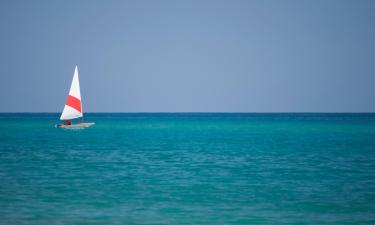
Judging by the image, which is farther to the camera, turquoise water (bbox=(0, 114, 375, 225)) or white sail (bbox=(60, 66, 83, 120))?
white sail (bbox=(60, 66, 83, 120))

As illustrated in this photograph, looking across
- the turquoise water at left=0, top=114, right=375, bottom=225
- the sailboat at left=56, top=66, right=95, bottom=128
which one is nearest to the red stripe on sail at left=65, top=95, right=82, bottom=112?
the sailboat at left=56, top=66, right=95, bottom=128

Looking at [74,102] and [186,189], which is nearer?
[186,189]

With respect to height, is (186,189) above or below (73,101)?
below

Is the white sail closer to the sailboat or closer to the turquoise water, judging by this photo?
the sailboat

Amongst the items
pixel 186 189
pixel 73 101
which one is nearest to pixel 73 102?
pixel 73 101

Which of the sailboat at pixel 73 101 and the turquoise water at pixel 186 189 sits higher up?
the sailboat at pixel 73 101

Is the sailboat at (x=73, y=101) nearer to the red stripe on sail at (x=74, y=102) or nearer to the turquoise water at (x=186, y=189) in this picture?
the red stripe on sail at (x=74, y=102)

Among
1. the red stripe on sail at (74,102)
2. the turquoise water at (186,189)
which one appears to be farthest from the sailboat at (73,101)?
the turquoise water at (186,189)

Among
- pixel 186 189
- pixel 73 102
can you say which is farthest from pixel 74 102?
pixel 186 189

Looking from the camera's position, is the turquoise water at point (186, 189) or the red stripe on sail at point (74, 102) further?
the red stripe on sail at point (74, 102)

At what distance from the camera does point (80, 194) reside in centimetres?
1541

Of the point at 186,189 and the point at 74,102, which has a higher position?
the point at 74,102

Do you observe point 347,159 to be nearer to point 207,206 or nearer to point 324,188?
point 324,188

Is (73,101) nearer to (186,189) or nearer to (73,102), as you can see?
(73,102)
